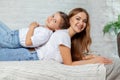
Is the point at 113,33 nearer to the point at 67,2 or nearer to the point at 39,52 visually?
the point at 67,2

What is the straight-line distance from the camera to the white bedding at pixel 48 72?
1400 mm

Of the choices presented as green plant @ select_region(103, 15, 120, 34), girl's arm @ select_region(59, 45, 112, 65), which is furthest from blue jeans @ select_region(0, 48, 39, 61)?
green plant @ select_region(103, 15, 120, 34)

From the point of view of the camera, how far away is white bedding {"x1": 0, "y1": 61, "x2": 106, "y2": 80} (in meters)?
1.40

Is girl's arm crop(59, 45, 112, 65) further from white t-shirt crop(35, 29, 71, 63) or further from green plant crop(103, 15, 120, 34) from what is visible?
green plant crop(103, 15, 120, 34)

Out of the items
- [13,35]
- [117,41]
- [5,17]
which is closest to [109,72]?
[13,35]

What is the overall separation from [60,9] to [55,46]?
61.3 inches

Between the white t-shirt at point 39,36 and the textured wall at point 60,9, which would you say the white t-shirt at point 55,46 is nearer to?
the white t-shirt at point 39,36

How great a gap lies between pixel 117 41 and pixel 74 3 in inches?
29.1

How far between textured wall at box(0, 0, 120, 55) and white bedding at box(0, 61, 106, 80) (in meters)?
1.70

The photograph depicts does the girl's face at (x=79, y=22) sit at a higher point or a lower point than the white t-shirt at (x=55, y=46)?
higher

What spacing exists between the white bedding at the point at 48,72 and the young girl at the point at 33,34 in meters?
0.33

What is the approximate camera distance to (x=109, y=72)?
1.48 m

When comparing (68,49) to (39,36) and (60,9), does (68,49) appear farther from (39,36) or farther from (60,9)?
(60,9)

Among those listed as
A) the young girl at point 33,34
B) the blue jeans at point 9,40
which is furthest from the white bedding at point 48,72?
the blue jeans at point 9,40
